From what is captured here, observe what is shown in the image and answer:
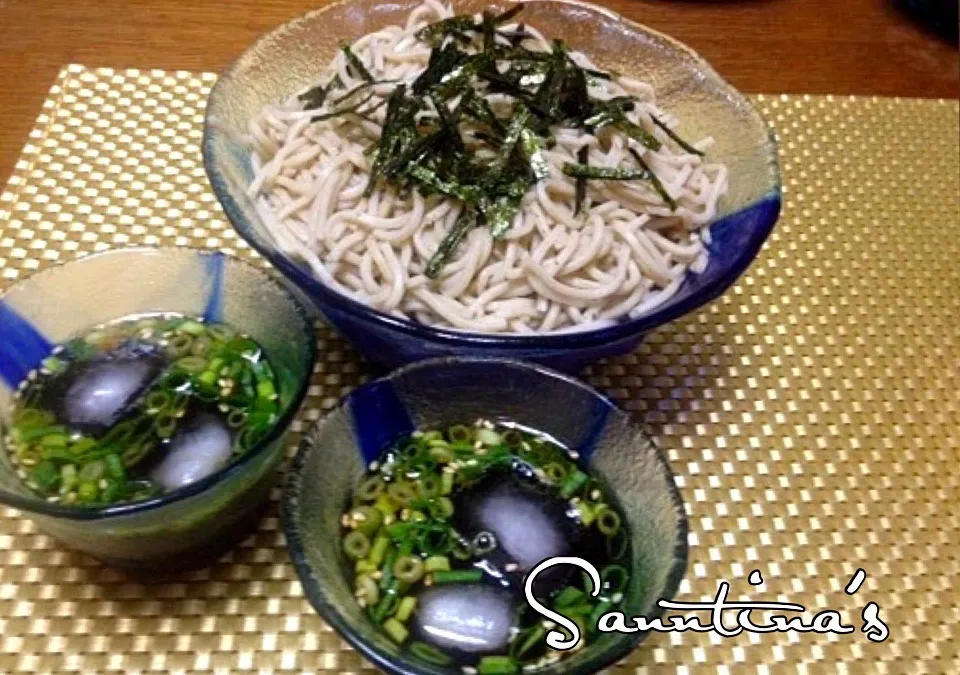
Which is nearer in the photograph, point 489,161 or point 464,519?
point 464,519

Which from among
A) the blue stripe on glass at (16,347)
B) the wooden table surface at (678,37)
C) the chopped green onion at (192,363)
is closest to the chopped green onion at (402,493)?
the chopped green onion at (192,363)


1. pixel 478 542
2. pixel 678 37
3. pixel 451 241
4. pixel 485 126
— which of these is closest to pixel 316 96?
pixel 485 126

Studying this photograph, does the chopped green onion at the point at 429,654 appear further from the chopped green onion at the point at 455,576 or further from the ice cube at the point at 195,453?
the ice cube at the point at 195,453

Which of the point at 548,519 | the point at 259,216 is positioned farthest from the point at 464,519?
the point at 259,216

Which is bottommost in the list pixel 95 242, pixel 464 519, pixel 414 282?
pixel 95 242

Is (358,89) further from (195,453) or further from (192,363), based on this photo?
(195,453)

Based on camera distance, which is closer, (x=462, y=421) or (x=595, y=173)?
(x=462, y=421)

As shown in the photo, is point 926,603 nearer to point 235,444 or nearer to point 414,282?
point 414,282
